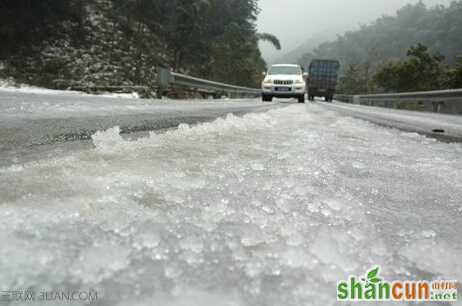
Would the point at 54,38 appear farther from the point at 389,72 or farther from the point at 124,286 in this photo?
the point at 389,72

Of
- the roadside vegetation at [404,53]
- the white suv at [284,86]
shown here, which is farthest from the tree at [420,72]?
the white suv at [284,86]

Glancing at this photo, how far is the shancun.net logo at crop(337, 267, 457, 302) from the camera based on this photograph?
44cm

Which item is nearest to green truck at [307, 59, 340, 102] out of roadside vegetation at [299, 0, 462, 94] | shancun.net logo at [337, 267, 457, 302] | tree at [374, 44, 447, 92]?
roadside vegetation at [299, 0, 462, 94]

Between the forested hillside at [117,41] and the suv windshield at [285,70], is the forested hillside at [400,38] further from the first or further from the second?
the suv windshield at [285,70]

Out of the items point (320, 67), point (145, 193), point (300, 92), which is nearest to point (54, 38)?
point (300, 92)

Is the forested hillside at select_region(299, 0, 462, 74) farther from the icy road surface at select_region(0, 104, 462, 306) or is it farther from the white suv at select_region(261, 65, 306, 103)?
the icy road surface at select_region(0, 104, 462, 306)

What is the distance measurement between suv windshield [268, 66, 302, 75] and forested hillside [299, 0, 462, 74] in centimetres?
6000

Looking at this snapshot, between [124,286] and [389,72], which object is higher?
[389,72]

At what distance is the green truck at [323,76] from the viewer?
30.9 metres

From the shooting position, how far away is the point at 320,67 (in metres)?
31.7

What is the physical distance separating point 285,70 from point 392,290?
53.8 feet

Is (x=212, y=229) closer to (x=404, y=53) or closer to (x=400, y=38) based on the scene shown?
(x=404, y=53)

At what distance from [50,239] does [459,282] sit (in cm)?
57

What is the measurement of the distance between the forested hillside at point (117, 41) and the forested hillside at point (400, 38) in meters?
46.1
